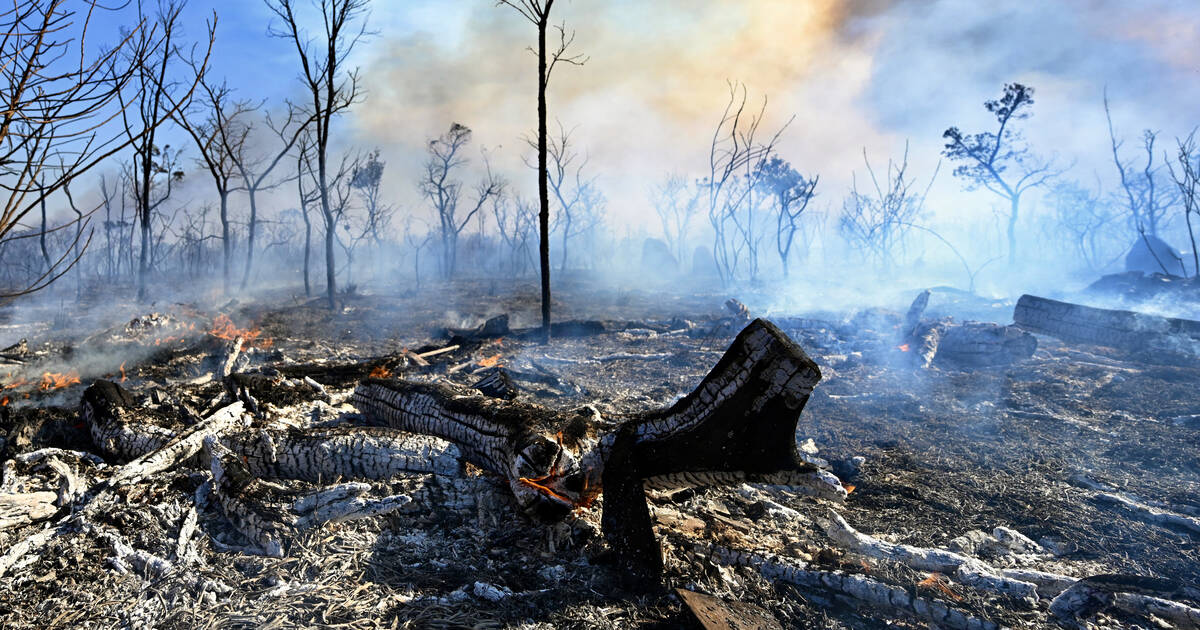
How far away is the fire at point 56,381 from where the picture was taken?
7250mm

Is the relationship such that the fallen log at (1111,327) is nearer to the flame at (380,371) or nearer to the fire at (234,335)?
the flame at (380,371)

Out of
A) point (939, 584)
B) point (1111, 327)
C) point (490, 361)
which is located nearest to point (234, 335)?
point (490, 361)

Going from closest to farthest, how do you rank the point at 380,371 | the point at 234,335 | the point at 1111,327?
the point at 380,371, the point at 234,335, the point at 1111,327

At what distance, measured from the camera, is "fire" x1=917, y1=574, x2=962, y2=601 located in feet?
9.99

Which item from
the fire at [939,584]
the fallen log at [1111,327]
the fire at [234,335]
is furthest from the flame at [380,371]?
the fallen log at [1111,327]

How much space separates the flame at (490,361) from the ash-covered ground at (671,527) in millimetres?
301

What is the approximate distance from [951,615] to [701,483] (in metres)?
1.46

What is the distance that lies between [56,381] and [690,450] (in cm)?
925

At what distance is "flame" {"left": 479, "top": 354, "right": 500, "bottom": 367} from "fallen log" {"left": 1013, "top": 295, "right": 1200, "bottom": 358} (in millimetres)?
13277

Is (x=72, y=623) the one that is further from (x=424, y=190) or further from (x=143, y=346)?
(x=424, y=190)

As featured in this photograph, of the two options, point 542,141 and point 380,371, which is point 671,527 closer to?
point 380,371

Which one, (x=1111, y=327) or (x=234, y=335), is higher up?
(x=1111, y=327)

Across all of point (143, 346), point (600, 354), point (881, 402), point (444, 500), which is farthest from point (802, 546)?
point (143, 346)

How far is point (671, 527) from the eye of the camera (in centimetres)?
368
